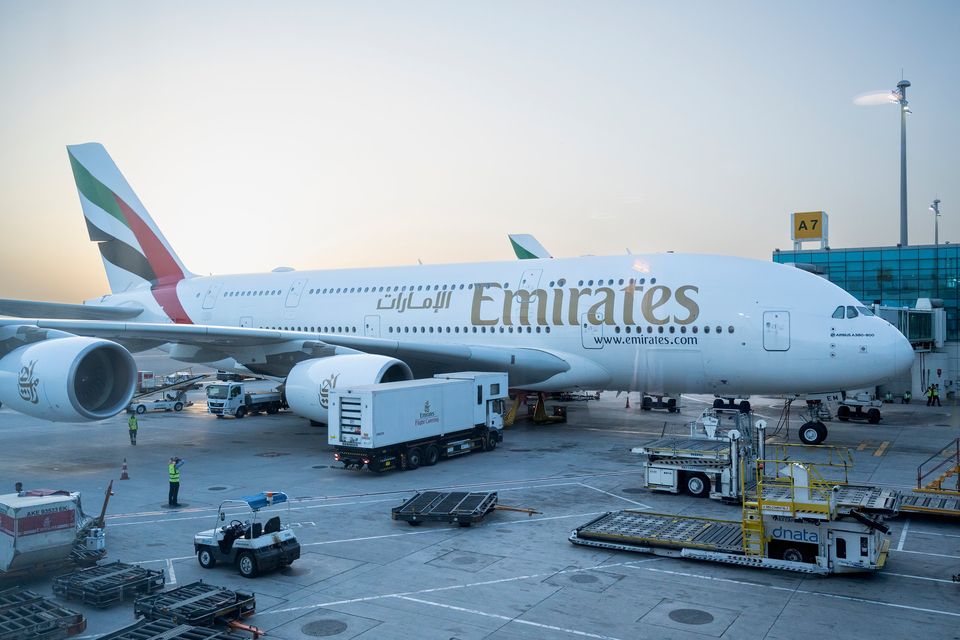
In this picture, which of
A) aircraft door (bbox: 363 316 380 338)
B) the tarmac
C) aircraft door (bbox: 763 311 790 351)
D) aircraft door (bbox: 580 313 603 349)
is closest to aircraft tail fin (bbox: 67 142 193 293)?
aircraft door (bbox: 363 316 380 338)

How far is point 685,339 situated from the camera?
20.6 m

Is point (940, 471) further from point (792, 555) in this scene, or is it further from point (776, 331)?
point (792, 555)

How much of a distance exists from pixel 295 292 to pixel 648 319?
1377 centimetres

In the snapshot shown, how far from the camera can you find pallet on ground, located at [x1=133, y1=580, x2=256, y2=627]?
8.23 meters

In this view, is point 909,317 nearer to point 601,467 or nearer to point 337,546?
point 601,467

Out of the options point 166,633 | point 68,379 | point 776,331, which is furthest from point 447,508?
point 776,331

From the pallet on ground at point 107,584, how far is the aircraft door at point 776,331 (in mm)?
15345

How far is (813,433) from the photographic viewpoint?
65.1 ft

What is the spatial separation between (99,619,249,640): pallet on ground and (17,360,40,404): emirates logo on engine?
400 inches

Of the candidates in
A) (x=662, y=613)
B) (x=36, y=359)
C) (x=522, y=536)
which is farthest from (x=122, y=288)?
(x=662, y=613)

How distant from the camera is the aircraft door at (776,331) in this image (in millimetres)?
19469

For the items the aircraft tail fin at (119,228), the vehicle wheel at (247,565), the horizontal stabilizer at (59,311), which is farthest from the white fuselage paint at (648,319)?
the vehicle wheel at (247,565)

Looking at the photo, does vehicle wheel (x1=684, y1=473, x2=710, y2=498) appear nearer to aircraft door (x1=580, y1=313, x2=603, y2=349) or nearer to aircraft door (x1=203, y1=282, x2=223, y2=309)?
aircraft door (x1=580, y1=313, x2=603, y2=349)

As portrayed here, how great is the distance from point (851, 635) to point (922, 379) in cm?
2934
